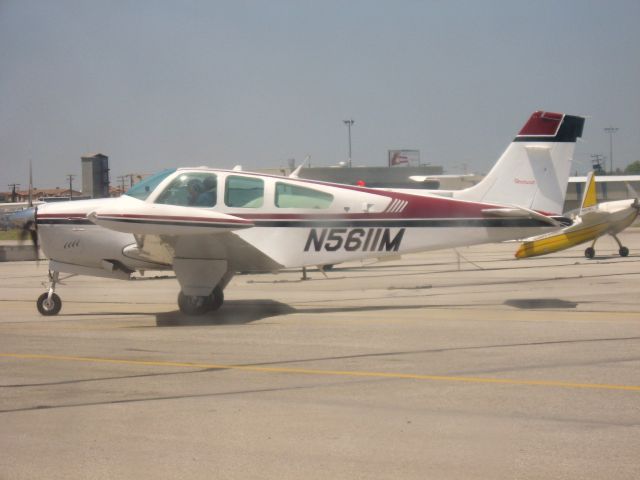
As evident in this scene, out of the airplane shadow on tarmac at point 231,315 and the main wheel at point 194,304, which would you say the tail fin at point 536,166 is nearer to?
the airplane shadow on tarmac at point 231,315

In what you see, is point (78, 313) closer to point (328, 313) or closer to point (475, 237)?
point (328, 313)

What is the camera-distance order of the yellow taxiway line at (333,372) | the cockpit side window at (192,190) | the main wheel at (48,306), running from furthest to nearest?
the main wheel at (48,306), the cockpit side window at (192,190), the yellow taxiway line at (333,372)

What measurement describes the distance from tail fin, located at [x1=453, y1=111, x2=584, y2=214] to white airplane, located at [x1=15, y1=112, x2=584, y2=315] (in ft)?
0.05

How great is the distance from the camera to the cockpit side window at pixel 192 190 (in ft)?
37.2

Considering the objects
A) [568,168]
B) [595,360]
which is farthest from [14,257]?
[595,360]

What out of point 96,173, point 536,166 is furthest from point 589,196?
point 96,173

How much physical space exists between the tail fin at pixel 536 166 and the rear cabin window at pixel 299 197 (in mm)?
2152

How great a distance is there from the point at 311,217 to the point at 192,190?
187cm

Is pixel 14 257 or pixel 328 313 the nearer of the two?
pixel 328 313

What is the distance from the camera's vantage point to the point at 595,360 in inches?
307

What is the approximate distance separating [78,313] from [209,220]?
3.93 meters

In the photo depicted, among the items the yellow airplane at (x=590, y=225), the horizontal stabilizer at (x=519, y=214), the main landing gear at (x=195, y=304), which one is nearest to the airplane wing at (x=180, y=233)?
the main landing gear at (x=195, y=304)

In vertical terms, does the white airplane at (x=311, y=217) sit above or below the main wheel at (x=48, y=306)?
above

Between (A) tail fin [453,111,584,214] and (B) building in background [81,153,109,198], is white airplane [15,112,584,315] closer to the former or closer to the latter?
(A) tail fin [453,111,584,214]
